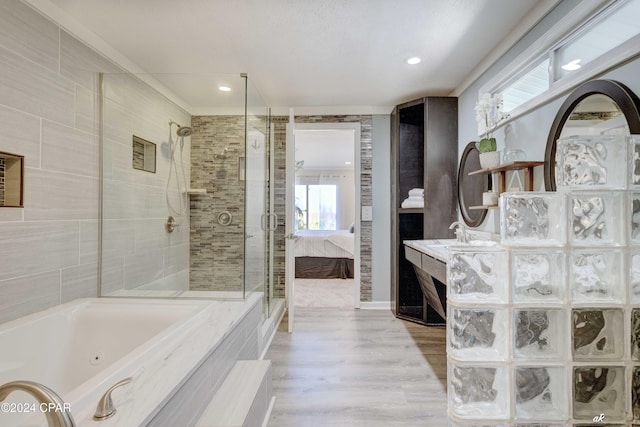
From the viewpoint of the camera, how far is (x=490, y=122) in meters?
2.23

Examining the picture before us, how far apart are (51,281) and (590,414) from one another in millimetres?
2500

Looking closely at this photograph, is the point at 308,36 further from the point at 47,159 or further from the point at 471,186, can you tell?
the point at 471,186

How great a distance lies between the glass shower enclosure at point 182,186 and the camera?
2.10 meters

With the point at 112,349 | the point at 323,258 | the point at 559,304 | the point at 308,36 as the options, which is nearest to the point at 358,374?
the point at 559,304

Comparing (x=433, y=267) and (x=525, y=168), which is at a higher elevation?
(x=525, y=168)

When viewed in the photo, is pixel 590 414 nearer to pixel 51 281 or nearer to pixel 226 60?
pixel 51 281

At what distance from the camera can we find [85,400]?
879 mm

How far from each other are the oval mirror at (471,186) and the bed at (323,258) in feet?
7.56

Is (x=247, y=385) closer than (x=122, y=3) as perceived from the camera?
Yes

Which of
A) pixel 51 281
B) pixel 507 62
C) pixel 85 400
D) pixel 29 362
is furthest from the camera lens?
pixel 507 62

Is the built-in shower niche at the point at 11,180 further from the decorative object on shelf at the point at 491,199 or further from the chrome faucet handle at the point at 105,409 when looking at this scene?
the decorative object on shelf at the point at 491,199

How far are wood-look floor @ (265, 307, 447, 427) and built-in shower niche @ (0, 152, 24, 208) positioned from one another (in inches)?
65.6

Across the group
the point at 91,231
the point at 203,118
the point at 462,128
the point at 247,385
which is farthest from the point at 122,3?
the point at 462,128

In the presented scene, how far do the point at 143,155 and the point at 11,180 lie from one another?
995 millimetres
